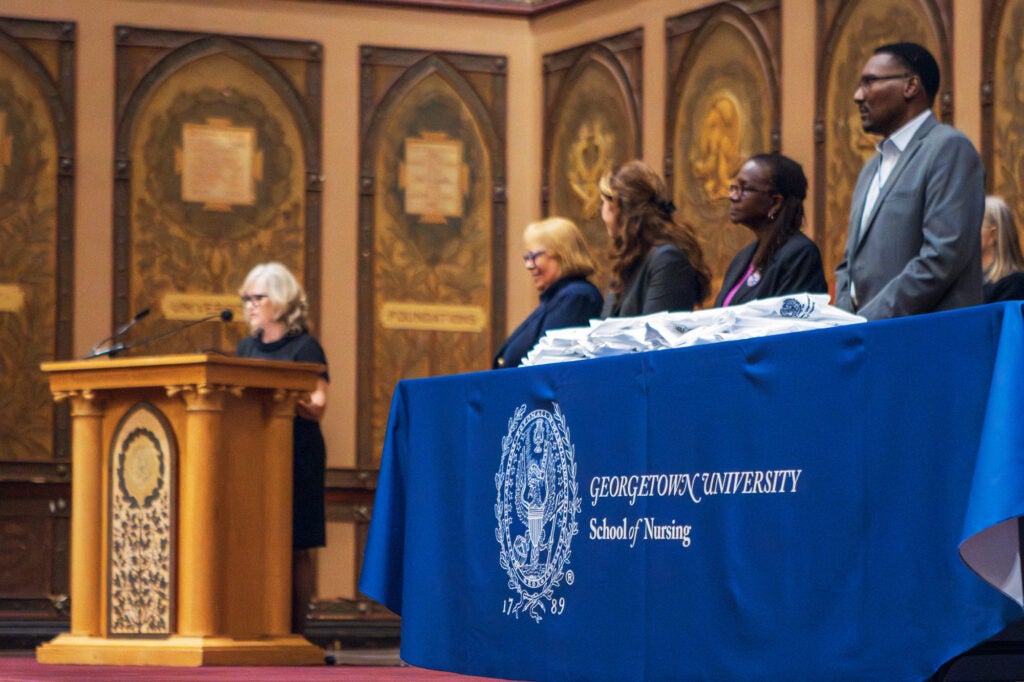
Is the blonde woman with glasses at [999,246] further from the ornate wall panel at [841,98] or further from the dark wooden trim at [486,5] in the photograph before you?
the dark wooden trim at [486,5]

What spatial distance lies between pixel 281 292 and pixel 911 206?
10.8ft

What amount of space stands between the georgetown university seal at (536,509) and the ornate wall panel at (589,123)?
438 cm

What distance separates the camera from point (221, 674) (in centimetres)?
511

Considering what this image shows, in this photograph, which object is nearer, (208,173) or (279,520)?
(279,520)

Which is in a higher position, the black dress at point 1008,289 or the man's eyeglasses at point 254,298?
the man's eyeglasses at point 254,298

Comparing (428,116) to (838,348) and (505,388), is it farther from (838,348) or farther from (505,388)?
(838,348)

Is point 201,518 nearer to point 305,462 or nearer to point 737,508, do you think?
point 305,462

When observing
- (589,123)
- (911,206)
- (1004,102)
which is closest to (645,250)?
(911,206)

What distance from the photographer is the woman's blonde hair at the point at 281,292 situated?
253 inches

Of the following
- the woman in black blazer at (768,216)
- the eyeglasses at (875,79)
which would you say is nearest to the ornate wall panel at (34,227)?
the woman in black blazer at (768,216)

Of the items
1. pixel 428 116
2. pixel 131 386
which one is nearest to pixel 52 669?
pixel 131 386

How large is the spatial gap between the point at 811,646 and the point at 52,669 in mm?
3028

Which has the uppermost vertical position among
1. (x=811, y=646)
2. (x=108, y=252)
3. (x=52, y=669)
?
(x=108, y=252)

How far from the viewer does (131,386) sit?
583 cm
